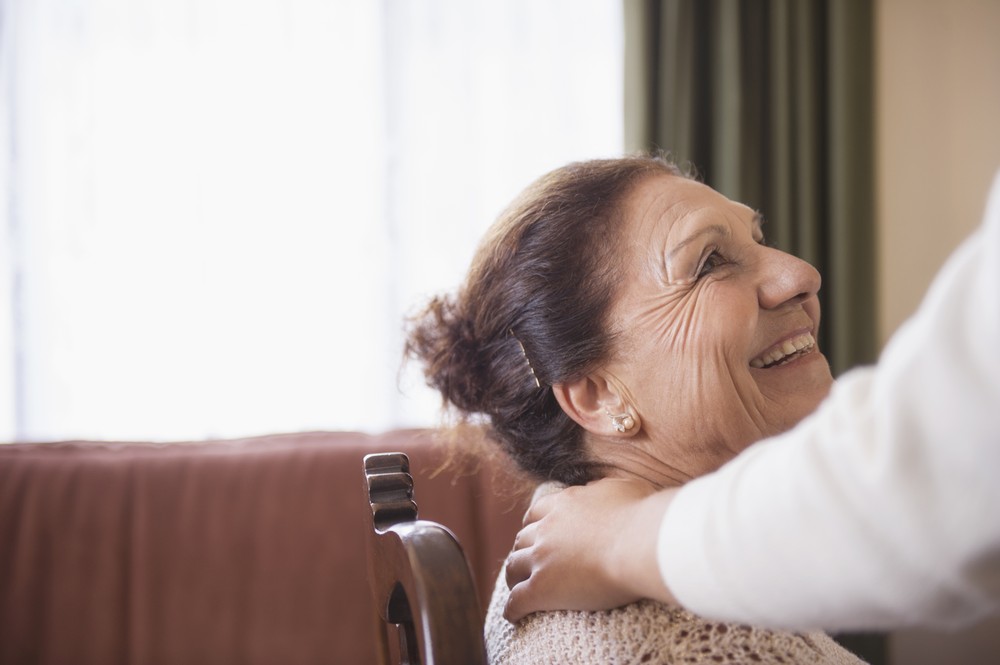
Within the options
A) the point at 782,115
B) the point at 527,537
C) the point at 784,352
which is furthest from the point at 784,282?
the point at 782,115

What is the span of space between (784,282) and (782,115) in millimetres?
1599

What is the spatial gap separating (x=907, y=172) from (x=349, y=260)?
1.84m

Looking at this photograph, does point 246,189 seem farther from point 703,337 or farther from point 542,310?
point 703,337

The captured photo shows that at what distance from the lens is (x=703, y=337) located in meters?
1.01

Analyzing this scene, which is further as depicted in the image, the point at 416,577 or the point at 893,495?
the point at 416,577

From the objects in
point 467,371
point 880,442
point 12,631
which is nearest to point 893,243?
point 467,371

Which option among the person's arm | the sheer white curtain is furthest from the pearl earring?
the sheer white curtain

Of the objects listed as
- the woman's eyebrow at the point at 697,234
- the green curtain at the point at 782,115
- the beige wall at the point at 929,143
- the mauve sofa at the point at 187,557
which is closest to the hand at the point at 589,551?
the woman's eyebrow at the point at 697,234

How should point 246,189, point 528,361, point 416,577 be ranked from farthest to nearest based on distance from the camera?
point 246,189 → point 528,361 → point 416,577

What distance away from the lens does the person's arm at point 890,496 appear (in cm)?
37

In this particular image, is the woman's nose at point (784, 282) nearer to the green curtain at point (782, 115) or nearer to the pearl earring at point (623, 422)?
the pearl earring at point (623, 422)

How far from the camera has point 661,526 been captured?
0.56 metres

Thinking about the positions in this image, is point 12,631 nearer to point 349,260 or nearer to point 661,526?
point 349,260

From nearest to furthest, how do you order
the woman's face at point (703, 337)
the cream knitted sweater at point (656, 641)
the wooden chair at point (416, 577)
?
the wooden chair at point (416, 577), the cream knitted sweater at point (656, 641), the woman's face at point (703, 337)
